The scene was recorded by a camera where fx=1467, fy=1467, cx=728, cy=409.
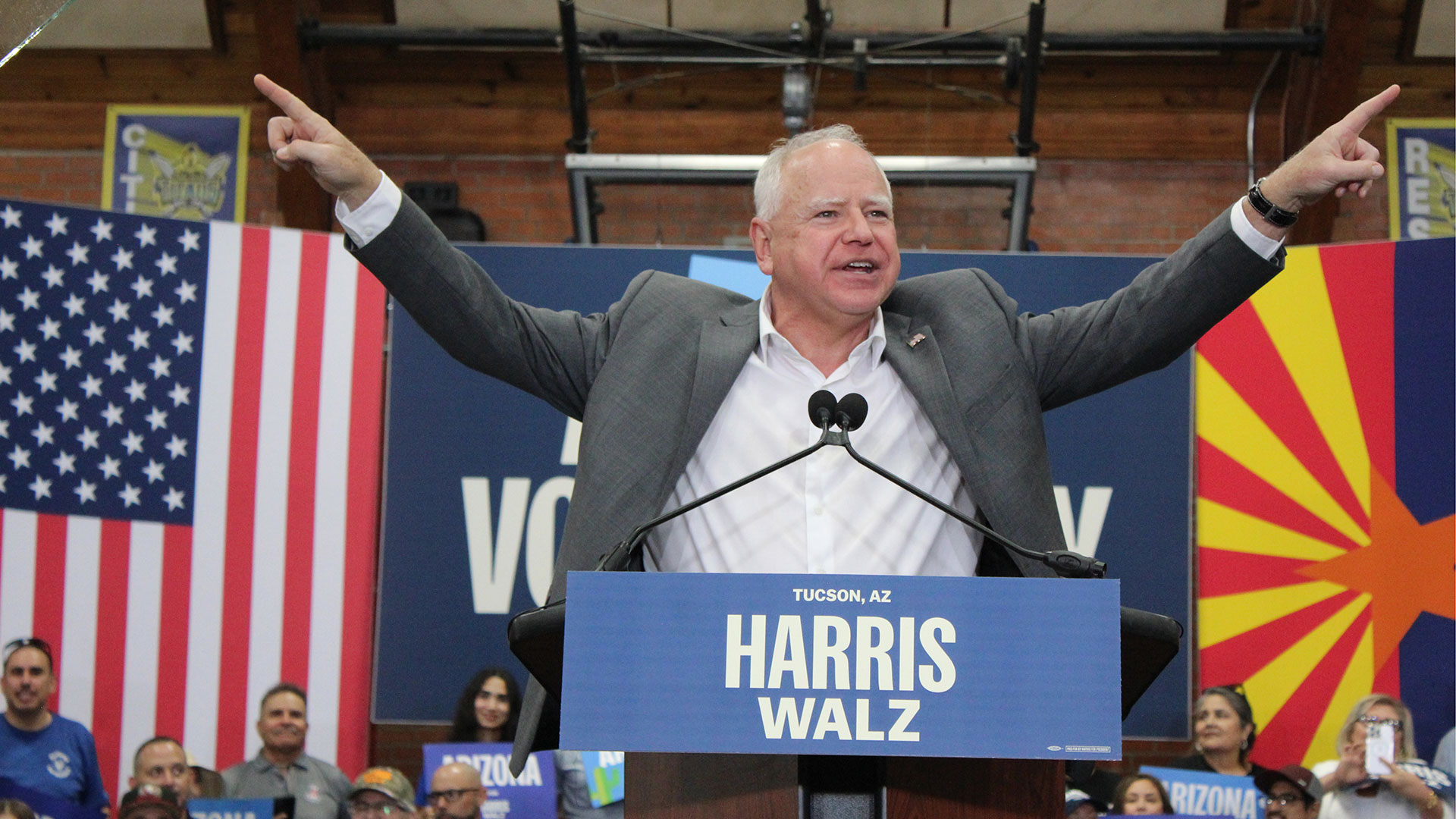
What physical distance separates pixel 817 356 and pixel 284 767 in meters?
3.75

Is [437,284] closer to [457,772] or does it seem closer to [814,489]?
[814,489]

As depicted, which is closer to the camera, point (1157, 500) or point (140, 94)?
point (1157, 500)

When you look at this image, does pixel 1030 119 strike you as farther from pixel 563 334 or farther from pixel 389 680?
pixel 563 334

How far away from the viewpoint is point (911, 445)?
186 cm

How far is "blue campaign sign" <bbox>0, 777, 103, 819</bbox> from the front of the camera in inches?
171

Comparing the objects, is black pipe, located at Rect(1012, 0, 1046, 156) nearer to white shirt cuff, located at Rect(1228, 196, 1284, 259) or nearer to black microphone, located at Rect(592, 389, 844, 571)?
white shirt cuff, located at Rect(1228, 196, 1284, 259)

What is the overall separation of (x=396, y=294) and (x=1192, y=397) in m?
4.12

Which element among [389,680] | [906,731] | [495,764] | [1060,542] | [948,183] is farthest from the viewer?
[948,183]

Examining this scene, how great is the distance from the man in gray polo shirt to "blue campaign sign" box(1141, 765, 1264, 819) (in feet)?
8.95

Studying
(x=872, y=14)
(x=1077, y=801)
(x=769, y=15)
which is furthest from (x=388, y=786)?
(x=872, y=14)

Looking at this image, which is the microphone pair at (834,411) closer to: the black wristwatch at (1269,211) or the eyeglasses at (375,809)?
the black wristwatch at (1269,211)

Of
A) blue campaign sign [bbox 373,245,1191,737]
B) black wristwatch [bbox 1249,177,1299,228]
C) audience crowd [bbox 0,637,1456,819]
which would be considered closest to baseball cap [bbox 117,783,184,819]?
audience crowd [bbox 0,637,1456,819]

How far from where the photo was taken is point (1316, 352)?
5.39 metres

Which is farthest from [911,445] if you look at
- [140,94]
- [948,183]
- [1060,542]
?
[140,94]
